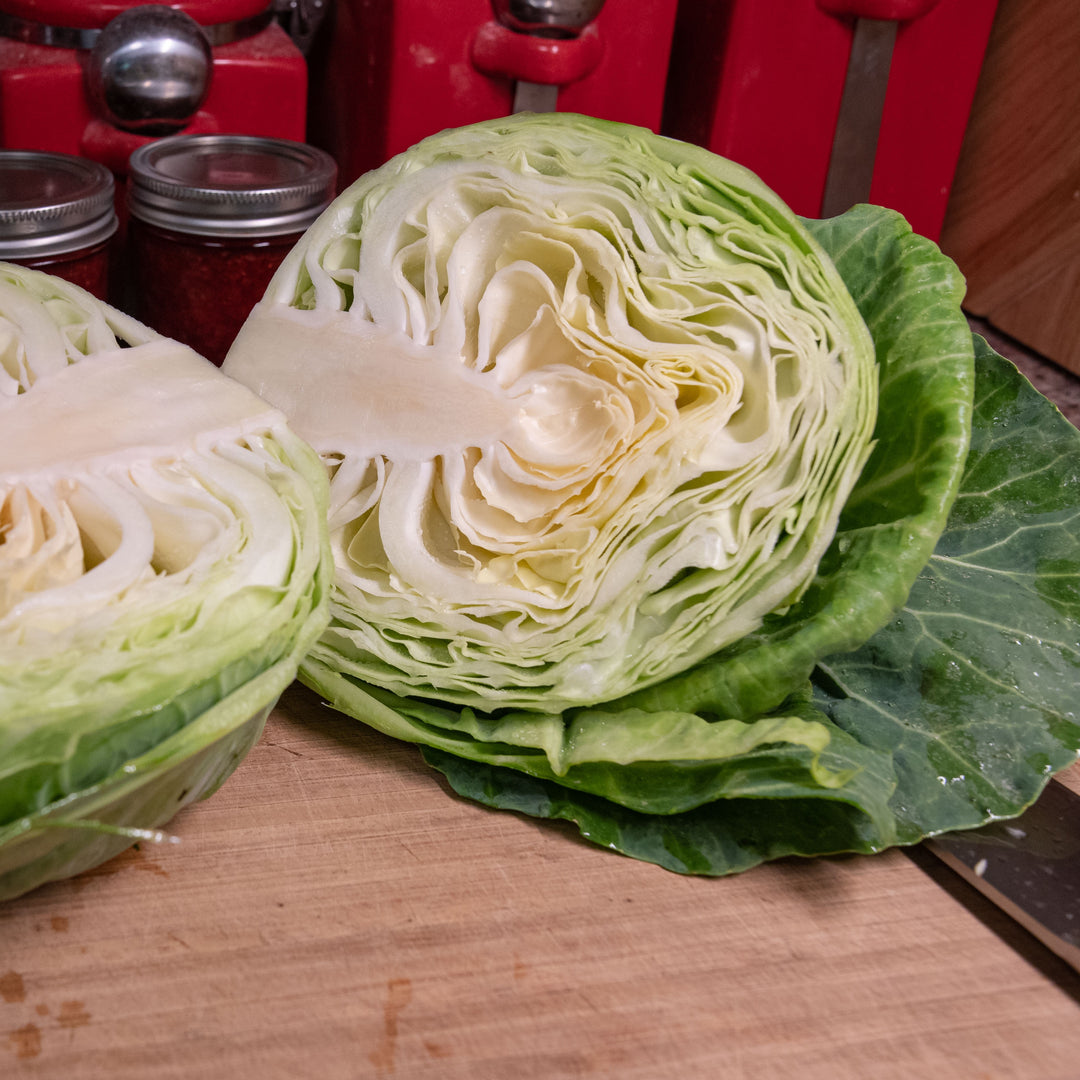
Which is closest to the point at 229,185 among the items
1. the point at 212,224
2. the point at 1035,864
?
the point at 212,224

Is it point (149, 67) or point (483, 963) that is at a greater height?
point (149, 67)

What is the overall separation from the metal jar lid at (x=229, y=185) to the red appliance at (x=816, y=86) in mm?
834

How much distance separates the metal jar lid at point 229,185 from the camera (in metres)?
1.69

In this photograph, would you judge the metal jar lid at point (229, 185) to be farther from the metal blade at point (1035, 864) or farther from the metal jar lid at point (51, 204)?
the metal blade at point (1035, 864)

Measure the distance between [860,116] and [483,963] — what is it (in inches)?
71.5

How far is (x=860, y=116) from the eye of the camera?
2264 millimetres

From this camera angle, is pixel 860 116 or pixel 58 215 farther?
pixel 860 116

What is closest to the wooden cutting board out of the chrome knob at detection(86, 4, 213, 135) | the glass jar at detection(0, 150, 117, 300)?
the glass jar at detection(0, 150, 117, 300)

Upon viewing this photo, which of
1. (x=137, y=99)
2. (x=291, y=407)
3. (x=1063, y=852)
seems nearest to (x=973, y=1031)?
(x=1063, y=852)

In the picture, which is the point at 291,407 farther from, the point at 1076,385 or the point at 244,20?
the point at 1076,385

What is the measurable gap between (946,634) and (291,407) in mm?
826

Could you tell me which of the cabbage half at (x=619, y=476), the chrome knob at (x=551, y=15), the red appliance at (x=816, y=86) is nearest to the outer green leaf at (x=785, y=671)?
the cabbage half at (x=619, y=476)

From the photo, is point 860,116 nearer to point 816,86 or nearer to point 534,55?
point 816,86

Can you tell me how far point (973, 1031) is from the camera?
40.5 inches
